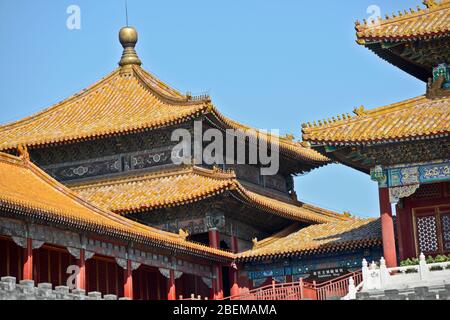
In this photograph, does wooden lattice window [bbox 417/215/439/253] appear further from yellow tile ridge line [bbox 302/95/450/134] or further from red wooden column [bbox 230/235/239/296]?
red wooden column [bbox 230/235/239/296]

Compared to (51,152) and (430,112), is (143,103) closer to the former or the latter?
(51,152)

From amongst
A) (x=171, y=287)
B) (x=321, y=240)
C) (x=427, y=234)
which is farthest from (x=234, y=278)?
(x=427, y=234)

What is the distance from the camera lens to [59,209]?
135ft

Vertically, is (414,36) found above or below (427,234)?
above

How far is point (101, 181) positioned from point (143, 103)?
13.4 feet

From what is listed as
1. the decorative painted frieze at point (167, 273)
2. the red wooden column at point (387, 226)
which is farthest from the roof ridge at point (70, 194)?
the red wooden column at point (387, 226)

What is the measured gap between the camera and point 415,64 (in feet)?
156

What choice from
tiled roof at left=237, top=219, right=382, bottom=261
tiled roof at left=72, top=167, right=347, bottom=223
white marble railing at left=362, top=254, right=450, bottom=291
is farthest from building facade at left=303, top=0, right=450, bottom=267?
tiled roof at left=72, top=167, right=347, bottom=223

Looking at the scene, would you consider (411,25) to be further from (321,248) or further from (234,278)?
(234,278)

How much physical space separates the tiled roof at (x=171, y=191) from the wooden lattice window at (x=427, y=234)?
7.03 meters

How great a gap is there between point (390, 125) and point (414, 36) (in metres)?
3.12

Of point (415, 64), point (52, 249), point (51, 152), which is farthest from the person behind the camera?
point (51, 152)

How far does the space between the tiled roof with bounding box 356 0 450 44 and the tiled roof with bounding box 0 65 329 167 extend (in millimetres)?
7366
